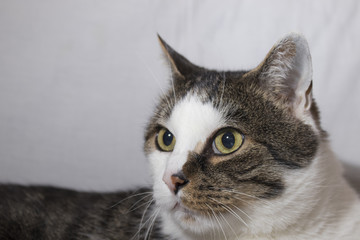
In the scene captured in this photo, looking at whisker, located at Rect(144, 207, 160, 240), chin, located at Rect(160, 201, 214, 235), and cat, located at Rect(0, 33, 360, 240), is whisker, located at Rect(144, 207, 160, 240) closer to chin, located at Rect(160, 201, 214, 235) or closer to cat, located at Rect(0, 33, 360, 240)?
cat, located at Rect(0, 33, 360, 240)

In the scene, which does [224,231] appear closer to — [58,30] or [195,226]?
[195,226]

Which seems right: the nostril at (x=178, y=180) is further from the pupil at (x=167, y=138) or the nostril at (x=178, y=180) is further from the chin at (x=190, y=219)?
the pupil at (x=167, y=138)

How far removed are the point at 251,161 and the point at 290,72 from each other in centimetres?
27

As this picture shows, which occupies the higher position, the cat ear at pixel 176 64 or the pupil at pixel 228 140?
the cat ear at pixel 176 64

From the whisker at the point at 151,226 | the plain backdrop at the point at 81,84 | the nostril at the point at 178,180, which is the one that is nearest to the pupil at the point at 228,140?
the nostril at the point at 178,180

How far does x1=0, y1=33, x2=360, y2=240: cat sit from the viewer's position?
1.09 m

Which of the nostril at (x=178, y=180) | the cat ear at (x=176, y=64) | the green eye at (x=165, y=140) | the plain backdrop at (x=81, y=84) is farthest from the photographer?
the plain backdrop at (x=81, y=84)

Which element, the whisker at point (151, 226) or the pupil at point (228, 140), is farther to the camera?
the whisker at point (151, 226)

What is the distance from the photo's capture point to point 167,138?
1.30m

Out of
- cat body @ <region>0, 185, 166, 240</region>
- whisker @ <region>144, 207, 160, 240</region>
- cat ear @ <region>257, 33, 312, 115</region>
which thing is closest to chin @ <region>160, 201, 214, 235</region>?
whisker @ <region>144, 207, 160, 240</region>

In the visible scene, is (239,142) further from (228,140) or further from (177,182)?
(177,182)

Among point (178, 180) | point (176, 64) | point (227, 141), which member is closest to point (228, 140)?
point (227, 141)

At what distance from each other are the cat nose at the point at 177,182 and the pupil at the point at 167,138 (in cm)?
22

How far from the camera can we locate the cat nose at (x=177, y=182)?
1.07m
